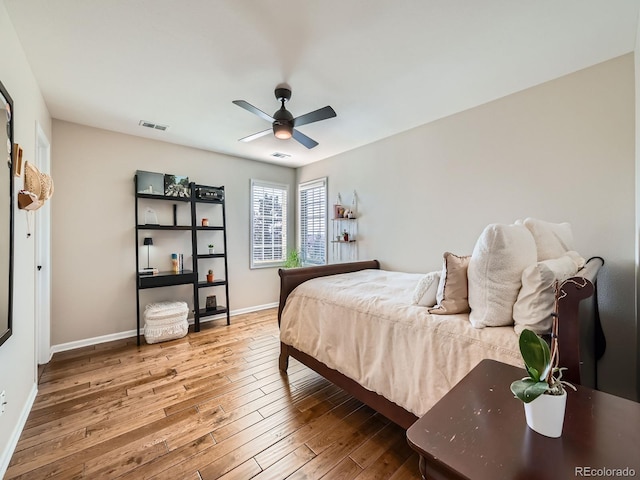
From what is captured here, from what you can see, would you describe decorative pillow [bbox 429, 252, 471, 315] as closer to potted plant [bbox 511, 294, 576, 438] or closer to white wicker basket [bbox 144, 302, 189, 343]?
potted plant [bbox 511, 294, 576, 438]

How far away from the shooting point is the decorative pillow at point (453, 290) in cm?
166

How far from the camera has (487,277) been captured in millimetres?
1471

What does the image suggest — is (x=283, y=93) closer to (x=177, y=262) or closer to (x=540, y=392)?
(x=540, y=392)

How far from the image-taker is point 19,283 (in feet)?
6.24

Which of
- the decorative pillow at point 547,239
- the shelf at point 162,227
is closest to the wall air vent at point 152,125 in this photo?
the shelf at point 162,227

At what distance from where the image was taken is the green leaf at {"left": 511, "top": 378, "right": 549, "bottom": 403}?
0.70 m

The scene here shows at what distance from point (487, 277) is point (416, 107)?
215cm

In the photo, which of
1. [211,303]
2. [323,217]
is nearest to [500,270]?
[323,217]

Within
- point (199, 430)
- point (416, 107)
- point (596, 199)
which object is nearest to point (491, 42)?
point (416, 107)

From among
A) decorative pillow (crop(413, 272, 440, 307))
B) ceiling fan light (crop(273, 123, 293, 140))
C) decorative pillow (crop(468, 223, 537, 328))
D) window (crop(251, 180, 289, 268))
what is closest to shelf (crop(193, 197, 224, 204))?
window (crop(251, 180, 289, 268))

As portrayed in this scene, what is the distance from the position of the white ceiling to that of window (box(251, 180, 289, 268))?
6.44ft

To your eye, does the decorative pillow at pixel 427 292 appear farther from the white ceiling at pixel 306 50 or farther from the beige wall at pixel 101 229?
the beige wall at pixel 101 229

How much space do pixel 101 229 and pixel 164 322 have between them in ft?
4.65

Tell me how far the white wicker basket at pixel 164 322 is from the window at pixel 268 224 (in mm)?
1474
